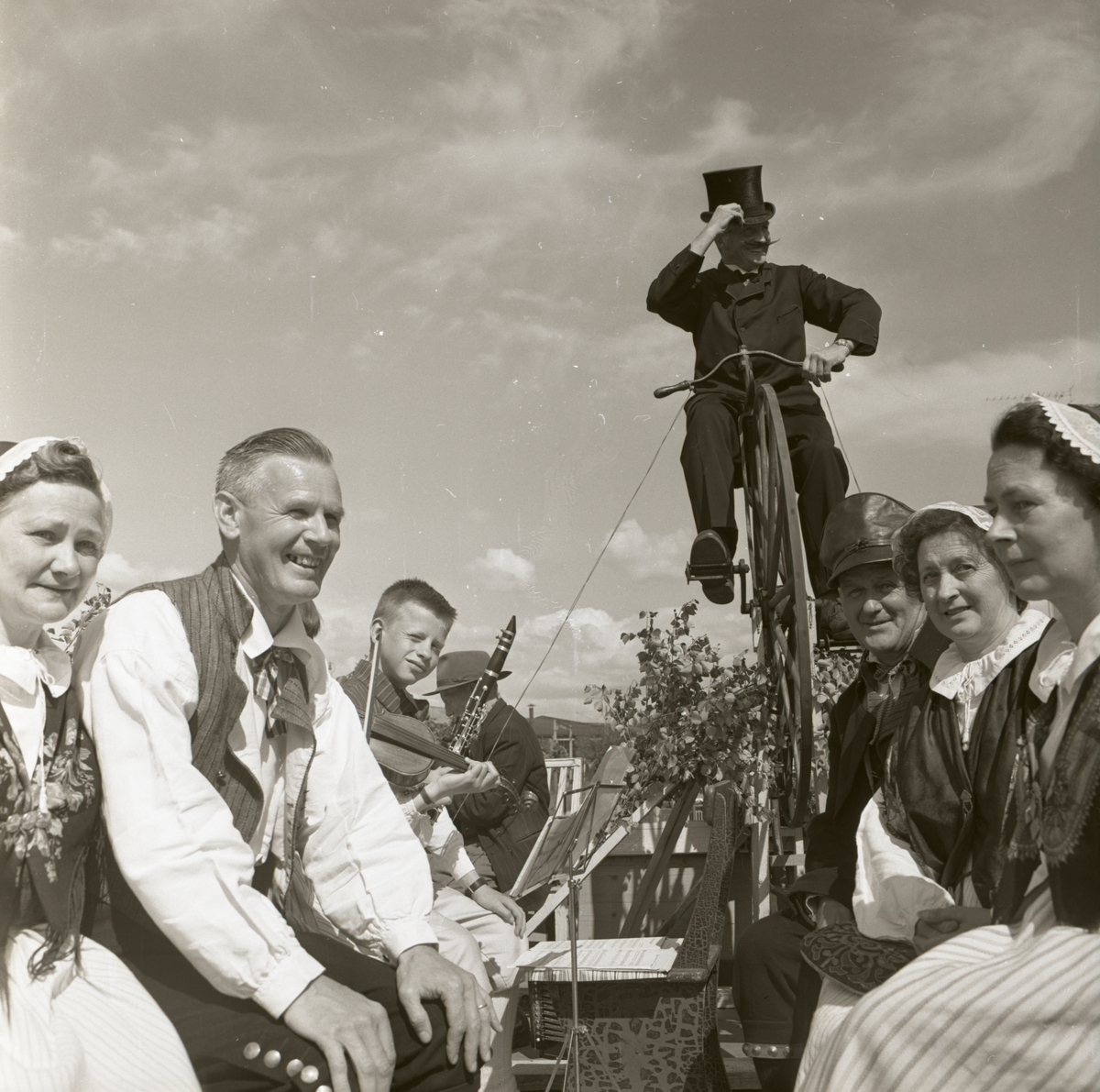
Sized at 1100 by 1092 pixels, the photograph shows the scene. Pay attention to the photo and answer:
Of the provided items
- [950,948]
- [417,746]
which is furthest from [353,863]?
[417,746]

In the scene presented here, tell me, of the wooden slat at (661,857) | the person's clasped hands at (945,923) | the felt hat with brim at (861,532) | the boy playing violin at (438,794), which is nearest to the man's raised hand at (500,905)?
the boy playing violin at (438,794)

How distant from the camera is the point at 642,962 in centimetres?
334

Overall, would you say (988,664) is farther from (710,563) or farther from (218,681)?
(710,563)

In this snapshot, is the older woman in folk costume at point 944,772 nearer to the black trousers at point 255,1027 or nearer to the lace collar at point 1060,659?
the lace collar at point 1060,659

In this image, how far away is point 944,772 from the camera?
2.34m

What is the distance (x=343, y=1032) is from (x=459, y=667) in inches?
139

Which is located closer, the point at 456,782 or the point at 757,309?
the point at 456,782

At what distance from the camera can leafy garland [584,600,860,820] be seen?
183 inches

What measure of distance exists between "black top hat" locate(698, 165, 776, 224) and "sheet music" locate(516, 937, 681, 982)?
268 cm

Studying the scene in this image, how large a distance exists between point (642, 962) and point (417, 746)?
3.55ft

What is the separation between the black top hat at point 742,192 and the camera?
4.18 meters

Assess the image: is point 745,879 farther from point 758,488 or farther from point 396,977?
point 396,977

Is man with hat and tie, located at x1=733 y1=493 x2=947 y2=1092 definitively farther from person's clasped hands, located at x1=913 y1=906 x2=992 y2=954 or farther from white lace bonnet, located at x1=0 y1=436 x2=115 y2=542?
white lace bonnet, located at x1=0 y1=436 x2=115 y2=542

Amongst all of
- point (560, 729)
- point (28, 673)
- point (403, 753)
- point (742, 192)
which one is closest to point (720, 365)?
point (742, 192)
